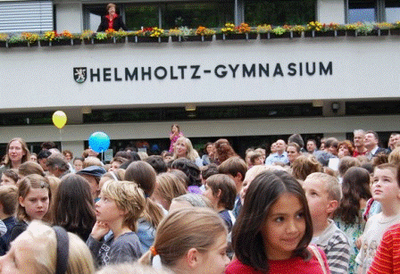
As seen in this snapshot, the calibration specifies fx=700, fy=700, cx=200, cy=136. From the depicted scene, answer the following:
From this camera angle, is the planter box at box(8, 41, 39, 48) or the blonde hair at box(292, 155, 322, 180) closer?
the blonde hair at box(292, 155, 322, 180)

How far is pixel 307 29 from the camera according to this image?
21453 millimetres

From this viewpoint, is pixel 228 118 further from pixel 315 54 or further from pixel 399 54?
pixel 399 54

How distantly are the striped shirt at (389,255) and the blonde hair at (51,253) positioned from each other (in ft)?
5.01

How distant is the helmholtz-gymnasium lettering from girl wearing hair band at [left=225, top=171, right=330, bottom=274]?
59.2ft

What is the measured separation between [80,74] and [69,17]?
2.21 meters

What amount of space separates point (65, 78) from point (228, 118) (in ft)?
17.7

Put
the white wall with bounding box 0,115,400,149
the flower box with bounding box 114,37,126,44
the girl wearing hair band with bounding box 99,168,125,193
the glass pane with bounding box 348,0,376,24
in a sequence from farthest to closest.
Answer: the glass pane with bounding box 348,0,376,24, the white wall with bounding box 0,115,400,149, the flower box with bounding box 114,37,126,44, the girl wearing hair band with bounding box 99,168,125,193

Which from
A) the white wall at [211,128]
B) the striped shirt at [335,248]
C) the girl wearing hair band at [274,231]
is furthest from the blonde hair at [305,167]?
the white wall at [211,128]

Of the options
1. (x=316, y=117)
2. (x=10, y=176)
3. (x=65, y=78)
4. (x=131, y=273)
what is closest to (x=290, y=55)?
(x=316, y=117)

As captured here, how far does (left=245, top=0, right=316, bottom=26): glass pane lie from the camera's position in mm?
22812

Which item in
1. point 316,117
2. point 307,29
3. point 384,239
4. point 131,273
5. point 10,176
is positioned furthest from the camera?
point 316,117

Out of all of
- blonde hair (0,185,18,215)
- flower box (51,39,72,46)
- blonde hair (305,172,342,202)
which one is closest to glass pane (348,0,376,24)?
flower box (51,39,72,46)

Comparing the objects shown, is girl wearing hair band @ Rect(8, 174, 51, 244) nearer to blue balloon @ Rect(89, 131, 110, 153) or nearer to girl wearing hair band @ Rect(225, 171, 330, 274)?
girl wearing hair band @ Rect(225, 171, 330, 274)

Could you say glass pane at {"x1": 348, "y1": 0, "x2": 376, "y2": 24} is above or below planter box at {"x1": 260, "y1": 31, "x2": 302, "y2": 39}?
above
